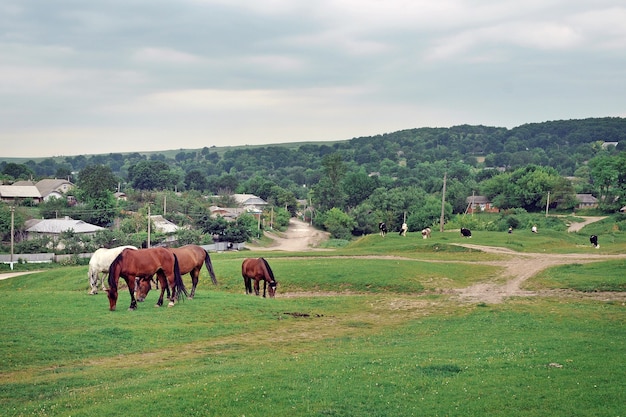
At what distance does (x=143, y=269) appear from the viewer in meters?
24.5

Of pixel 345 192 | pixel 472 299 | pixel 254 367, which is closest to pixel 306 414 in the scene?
pixel 254 367

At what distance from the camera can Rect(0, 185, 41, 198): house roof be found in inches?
4003

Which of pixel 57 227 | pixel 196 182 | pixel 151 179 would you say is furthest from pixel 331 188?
pixel 196 182

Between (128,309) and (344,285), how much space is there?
14408 millimetres

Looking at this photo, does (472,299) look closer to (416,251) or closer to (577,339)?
(577,339)

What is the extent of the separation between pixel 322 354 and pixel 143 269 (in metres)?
9.18

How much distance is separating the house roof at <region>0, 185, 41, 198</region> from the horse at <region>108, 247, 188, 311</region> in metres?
85.0

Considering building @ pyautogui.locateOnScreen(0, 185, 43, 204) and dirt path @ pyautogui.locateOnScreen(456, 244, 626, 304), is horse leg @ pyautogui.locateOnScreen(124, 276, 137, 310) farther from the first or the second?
building @ pyautogui.locateOnScreen(0, 185, 43, 204)

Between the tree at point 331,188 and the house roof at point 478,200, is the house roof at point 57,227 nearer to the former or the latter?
the tree at point 331,188

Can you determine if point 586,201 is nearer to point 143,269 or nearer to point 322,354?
point 143,269

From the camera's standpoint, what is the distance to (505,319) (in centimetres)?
2514

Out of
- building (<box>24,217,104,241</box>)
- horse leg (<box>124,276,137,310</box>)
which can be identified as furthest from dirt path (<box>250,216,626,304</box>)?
building (<box>24,217,104,241</box>)

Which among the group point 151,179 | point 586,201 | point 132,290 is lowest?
point 132,290

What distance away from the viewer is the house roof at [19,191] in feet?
334
